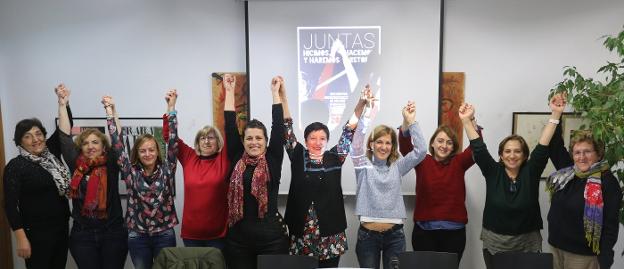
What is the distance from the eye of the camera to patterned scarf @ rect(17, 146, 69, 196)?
9.36ft

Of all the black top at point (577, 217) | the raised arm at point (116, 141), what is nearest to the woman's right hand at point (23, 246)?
the raised arm at point (116, 141)

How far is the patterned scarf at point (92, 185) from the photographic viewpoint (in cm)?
277

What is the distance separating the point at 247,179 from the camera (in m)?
2.55

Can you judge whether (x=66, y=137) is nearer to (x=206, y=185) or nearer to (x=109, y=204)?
(x=109, y=204)

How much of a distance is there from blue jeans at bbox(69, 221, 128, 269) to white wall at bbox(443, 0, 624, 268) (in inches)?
108

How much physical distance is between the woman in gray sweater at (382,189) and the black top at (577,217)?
860 millimetres

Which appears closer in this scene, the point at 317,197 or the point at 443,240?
the point at 317,197

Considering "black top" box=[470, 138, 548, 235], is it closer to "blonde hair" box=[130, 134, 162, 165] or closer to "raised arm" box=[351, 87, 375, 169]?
"raised arm" box=[351, 87, 375, 169]

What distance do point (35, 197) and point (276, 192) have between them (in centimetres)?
166

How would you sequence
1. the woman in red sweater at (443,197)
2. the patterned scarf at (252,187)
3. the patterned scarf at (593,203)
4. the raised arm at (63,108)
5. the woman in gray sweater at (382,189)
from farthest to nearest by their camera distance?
the raised arm at (63,108) < the woman in red sweater at (443,197) < the woman in gray sweater at (382,189) < the patterned scarf at (252,187) < the patterned scarf at (593,203)

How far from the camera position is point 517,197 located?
2602 millimetres

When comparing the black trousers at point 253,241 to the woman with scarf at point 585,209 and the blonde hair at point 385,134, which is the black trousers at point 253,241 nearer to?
the blonde hair at point 385,134

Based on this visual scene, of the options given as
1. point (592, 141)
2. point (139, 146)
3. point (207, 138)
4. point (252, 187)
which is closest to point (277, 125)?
point (252, 187)

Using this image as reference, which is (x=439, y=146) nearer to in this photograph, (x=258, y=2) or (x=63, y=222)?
(x=258, y=2)
